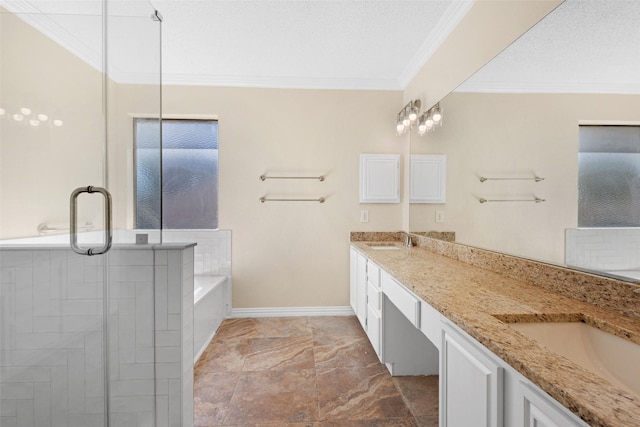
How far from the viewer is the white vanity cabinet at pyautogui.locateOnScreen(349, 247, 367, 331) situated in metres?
2.52

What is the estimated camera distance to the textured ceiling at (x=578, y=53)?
985 millimetres

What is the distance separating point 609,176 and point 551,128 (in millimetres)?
352

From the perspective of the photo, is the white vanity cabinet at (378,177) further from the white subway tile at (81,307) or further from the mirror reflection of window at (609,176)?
the white subway tile at (81,307)

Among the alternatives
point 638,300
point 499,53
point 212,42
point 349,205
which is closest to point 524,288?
point 638,300

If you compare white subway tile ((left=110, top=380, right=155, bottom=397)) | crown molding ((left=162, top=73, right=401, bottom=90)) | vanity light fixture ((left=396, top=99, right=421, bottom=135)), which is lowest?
white subway tile ((left=110, top=380, right=155, bottom=397))

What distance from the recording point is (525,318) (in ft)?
3.28

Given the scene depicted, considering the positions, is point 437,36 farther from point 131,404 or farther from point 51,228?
point 131,404

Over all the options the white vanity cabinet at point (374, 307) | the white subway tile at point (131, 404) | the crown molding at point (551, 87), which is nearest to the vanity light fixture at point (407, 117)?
the crown molding at point (551, 87)

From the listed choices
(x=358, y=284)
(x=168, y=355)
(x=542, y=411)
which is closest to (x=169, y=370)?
(x=168, y=355)

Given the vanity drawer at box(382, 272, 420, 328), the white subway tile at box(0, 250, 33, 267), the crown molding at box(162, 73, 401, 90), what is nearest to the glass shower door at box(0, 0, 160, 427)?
the white subway tile at box(0, 250, 33, 267)

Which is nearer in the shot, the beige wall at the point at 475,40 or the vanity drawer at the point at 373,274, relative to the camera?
the beige wall at the point at 475,40

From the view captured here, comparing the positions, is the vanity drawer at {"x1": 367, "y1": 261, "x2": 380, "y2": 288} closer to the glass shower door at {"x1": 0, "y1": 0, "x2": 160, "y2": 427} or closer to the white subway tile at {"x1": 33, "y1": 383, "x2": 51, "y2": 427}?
the glass shower door at {"x1": 0, "y1": 0, "x2": 160, "y2": 427}

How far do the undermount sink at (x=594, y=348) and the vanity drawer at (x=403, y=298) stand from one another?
1.48 feet

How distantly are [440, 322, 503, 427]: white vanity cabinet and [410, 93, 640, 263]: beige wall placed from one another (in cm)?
67
